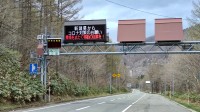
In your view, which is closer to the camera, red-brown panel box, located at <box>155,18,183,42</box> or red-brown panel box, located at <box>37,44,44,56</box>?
red-brown panel box, located at <box>155,18,183,42</box>

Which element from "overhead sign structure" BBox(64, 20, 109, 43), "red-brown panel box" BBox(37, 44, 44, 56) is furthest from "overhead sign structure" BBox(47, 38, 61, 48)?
"overhead sign structure" BBox(64, 20, 109, 43)

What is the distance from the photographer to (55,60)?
4688 cm

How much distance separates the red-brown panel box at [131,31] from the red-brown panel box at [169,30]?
142 centimetres

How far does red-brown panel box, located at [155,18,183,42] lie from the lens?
105 ft

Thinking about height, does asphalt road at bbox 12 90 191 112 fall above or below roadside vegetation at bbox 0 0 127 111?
below

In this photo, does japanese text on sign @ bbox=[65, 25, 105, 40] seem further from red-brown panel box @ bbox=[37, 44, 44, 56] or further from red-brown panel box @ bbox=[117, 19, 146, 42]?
red-brown panel box @ bbox=[37, 44, 44, 56]

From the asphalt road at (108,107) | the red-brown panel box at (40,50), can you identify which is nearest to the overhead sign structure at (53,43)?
the red-brown panel box at (40,50)

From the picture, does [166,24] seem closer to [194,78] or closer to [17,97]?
[17,97]

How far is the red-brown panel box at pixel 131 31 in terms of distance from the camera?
3262 cm

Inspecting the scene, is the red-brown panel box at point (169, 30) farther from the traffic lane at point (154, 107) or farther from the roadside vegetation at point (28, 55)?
the roadside vegetation at point (28, 55)

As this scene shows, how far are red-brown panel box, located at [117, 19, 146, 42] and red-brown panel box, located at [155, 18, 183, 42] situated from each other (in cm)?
142

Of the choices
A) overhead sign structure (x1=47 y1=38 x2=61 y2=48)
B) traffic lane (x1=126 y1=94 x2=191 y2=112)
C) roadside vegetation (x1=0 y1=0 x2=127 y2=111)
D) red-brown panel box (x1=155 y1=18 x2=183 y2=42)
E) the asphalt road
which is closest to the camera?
the asphalt road

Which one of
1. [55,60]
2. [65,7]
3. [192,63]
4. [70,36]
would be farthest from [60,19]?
[192,63]

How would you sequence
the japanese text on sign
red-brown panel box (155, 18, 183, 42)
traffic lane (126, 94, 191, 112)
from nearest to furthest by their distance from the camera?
traffic lane (126, 94, 191, 112) < red-brown panel box (155, 18, 183, 42) < the japanese text on sign
